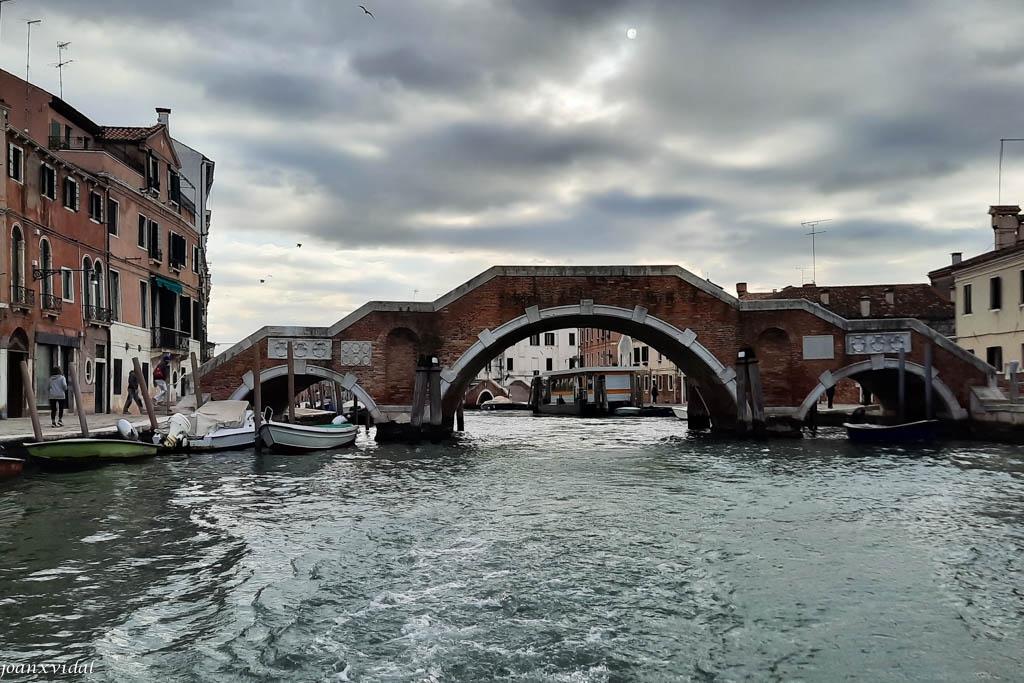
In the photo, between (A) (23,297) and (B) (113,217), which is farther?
→ (B) (113,217)

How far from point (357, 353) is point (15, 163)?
7.94 m

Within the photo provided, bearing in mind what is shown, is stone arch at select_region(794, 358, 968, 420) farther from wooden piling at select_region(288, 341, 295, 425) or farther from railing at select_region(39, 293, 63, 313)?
railing at select_region(39, 293, 63, 313)

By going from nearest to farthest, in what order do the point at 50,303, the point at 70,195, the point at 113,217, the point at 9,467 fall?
1. the point at 9,467
2. the point at 50,303
3. the point at 70,195
4. the point at 113,217

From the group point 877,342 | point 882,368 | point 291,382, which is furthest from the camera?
point 882,368

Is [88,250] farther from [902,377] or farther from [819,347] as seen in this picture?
[902,377]

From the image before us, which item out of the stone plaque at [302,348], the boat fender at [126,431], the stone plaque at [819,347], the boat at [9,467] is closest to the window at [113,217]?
the stone plaque at [302,348]

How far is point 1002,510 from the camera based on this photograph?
10.4 m

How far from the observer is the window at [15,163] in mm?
16828

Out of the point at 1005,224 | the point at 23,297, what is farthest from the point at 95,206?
the point at 1005,224

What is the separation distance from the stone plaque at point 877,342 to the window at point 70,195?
18484mm

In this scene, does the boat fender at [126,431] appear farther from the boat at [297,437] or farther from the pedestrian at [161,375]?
the pedestrian at [161,375]

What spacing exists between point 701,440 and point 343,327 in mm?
9219

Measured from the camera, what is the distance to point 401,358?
2039 cm

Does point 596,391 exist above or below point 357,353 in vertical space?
below
